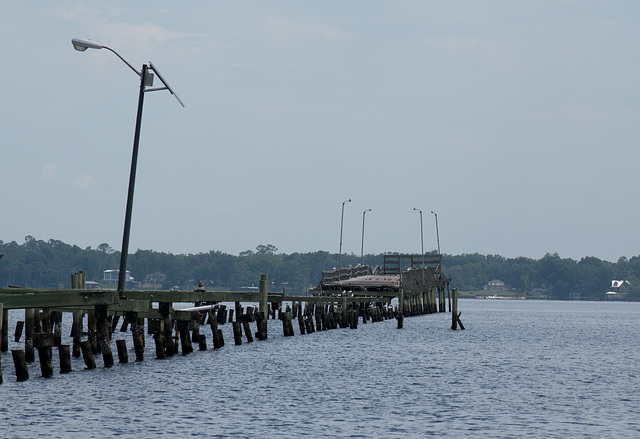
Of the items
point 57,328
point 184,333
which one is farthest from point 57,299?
point 57,328

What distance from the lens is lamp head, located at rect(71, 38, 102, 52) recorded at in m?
29.7

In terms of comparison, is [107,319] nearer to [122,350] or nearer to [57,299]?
[122,350]

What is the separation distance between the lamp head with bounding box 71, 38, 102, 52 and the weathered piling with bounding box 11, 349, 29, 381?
9897mm

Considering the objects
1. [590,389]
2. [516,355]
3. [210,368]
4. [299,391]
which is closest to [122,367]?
[210,368]

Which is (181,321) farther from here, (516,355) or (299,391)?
(516,355)

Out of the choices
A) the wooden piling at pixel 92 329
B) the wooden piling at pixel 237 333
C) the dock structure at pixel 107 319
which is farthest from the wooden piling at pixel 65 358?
the wooden piling at pixel 237 333

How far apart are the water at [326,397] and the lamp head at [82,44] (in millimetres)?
10425

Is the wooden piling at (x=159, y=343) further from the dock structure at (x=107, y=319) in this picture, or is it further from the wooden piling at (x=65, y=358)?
the wooden piling at (x=65, y=358)

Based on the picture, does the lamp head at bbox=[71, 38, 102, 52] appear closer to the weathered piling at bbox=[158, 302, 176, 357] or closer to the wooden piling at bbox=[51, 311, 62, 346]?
the weathered piling at bbox=[158, 302, 176, 357]

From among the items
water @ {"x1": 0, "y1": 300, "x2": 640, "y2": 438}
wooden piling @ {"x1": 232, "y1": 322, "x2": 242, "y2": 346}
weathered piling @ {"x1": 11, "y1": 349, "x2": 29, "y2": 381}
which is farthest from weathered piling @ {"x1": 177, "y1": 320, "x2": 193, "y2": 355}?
weathered piling @ {"x1": 11, "y1": 349, "x2": 29, "y2": 381}

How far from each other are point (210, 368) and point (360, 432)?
44.7ft

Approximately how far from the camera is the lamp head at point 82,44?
1171 inches

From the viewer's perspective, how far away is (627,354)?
51500 millimetres

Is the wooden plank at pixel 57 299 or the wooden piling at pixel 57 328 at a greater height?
the wooden plank at pixel 57 299
